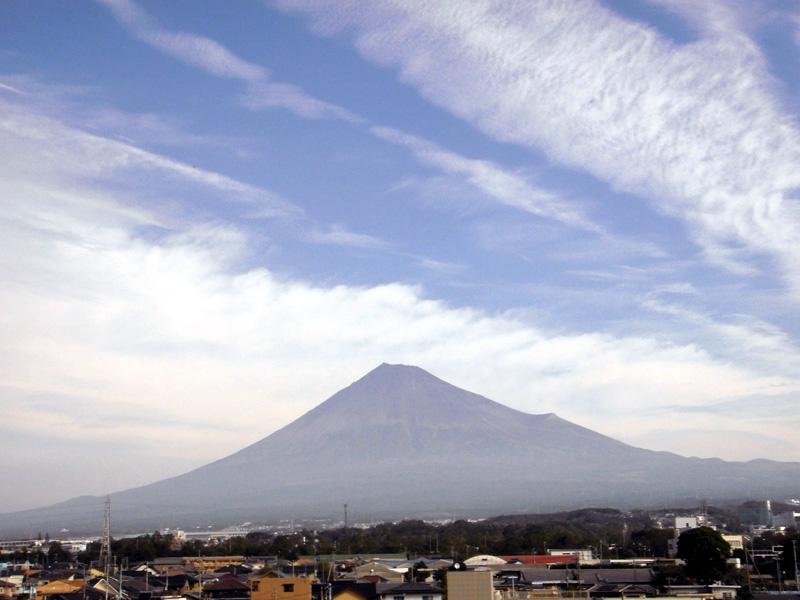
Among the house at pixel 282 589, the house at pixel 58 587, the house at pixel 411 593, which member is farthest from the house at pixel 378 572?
the house at pixel 58 587

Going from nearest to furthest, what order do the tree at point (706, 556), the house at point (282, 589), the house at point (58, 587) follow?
the house at point (282, 589)
the house at point (58, 587)
the tree at point (706, 556)

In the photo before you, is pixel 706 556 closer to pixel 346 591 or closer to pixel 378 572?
pixel 378 572

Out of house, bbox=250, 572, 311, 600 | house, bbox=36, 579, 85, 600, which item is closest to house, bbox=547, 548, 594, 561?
house, bbox=250, 572, 311, 600

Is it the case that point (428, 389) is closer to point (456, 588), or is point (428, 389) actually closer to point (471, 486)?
point (471, 486)

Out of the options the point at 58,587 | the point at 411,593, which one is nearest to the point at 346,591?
the point at 411,593

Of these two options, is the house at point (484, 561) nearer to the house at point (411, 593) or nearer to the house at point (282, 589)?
the house at point (411, 593)

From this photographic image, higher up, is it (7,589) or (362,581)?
(7,589)

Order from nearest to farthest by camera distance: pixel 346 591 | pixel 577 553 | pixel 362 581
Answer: pixel 346 591 → pixel 362 581 → pixel 577 553
